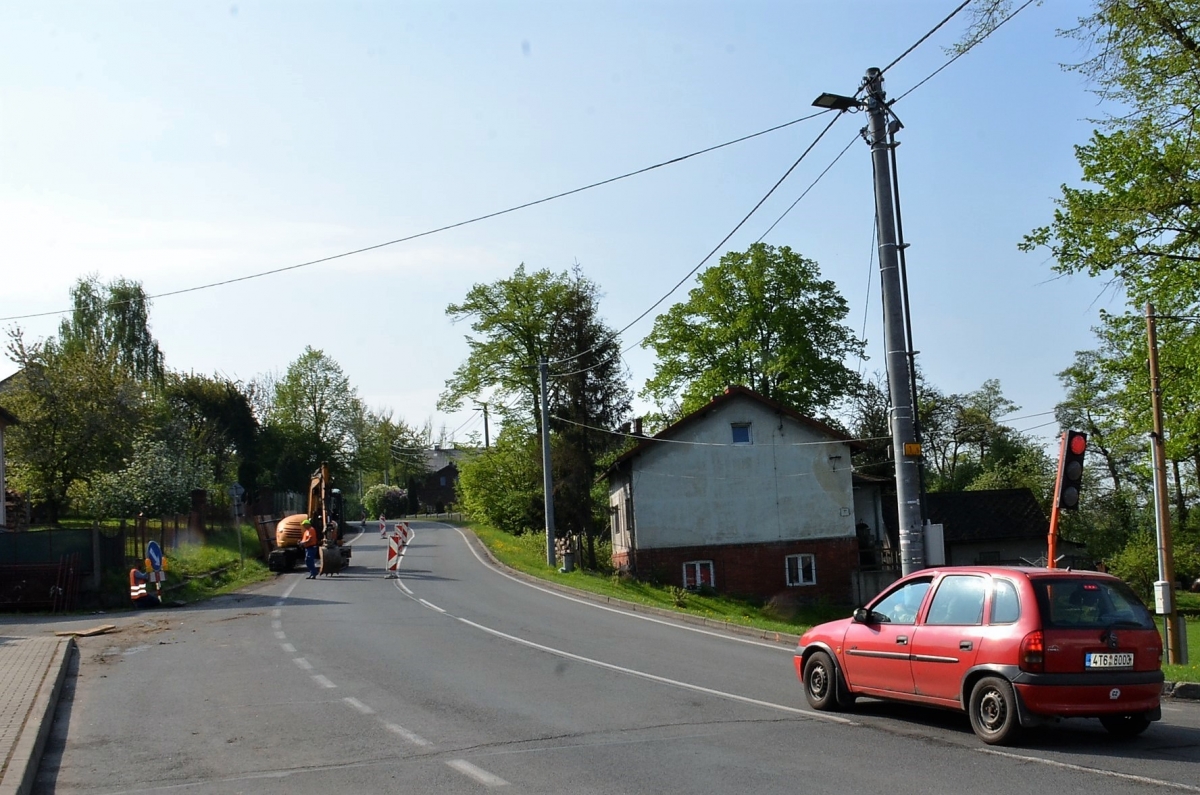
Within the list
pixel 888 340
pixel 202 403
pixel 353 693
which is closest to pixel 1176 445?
pixel 888 340

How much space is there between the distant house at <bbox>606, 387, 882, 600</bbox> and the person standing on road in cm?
1247

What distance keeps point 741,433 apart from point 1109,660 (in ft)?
116

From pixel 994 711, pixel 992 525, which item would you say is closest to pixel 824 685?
pixel 994 711

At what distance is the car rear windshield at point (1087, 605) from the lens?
29.5 ft

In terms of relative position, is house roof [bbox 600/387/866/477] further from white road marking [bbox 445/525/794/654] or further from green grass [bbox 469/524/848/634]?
white road marking [bbox 445/525/794/654]

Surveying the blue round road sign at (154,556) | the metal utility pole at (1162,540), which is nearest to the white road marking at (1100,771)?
the metal utility pole at (1162,540)

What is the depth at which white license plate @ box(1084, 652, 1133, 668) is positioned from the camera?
29.0 ft

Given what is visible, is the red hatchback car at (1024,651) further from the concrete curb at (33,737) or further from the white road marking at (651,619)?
the white road marking at (651,619)

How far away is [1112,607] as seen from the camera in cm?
922

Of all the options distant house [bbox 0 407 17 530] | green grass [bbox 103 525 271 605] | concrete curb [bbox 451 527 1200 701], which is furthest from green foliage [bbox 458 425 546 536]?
distant house [bbox 0 407 17 530]

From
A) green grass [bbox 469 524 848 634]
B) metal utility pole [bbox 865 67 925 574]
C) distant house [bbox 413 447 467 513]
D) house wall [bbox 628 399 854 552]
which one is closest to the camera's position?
metal utility pole [bbox 865 67 925 574]

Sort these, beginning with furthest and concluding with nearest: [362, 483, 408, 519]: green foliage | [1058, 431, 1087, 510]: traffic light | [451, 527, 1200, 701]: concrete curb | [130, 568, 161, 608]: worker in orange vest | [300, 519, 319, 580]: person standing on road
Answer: [362, 483, 408, 519]: green foliage, [300, 519, 319, 580]: person standing on road, [130, 568, 161, 608]: worker in orange vest, [1058, 431, 1087, 510]: traffic light, [451, 527, 1200, 701]: concrete curb

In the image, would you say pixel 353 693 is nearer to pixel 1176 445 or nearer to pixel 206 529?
pixel 1176 445

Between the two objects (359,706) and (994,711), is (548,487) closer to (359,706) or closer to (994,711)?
(359,706)
